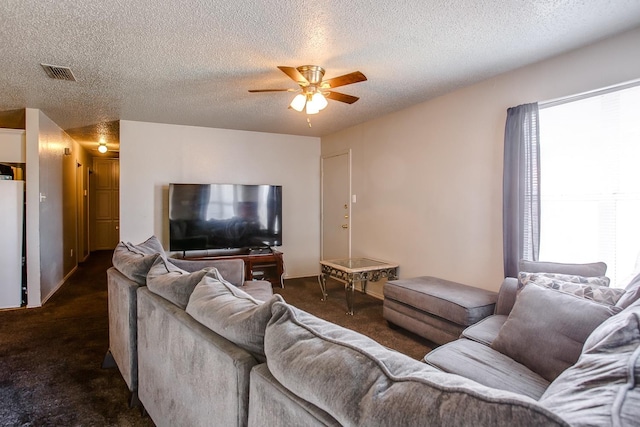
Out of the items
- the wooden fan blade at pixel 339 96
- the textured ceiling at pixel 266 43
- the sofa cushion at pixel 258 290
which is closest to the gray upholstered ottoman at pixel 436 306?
the sofa cushion at pixel 258 290

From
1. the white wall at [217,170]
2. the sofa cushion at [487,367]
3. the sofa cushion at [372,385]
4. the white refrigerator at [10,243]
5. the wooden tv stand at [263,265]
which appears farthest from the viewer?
the wooden tv stand at [263,265]

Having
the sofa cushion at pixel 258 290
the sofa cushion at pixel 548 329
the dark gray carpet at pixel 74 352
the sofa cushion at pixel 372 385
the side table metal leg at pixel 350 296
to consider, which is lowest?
the dark gray carpet at pixel 74 352

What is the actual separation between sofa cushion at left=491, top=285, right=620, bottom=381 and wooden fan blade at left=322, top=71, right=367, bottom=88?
183 cm

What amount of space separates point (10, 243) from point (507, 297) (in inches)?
209

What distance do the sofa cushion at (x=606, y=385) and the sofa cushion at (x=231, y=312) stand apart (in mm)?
752

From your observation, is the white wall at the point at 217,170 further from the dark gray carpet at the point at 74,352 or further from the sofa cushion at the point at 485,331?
the sofa cushion at the point at 485,331

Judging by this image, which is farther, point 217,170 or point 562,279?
point 217,170

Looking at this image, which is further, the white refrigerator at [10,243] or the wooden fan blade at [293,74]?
the white refrigerator at [10,243]

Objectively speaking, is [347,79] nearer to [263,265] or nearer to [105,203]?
→ [263,265]

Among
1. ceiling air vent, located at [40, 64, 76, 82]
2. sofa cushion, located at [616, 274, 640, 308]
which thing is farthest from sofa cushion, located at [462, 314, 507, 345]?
ceiling air vent, located at [40, 64, 76, 82]

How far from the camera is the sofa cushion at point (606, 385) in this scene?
0.57 m

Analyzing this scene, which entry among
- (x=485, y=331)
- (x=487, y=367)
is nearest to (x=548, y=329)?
(x=487, y=367)

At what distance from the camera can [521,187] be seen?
2844mm

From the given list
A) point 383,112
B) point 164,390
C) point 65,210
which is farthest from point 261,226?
point 164,390
